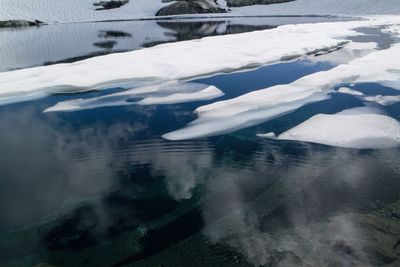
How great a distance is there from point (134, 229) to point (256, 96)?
12.0 feet

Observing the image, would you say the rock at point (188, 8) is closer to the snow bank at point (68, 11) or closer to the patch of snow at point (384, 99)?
the snow bank at point (68, 11)

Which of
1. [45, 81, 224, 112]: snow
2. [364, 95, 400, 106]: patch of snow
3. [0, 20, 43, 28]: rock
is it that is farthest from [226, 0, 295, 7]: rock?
[364, 95, 400, 106]: patch of snow

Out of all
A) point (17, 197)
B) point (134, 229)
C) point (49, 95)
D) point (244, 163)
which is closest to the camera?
point (134, 229)

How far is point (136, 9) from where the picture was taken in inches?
1458

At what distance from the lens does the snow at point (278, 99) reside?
4727 millimetres

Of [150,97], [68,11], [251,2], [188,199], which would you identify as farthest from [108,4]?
[188,199]

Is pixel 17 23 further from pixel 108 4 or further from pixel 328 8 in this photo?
pixel 328 8

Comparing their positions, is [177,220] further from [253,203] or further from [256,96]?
[256,96]

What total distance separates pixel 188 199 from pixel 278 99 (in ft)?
10.2

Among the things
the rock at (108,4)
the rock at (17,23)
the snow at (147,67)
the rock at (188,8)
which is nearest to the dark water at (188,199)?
the snow at (147,67)

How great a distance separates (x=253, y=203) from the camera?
119 inches

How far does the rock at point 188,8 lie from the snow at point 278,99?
2940 centimetres

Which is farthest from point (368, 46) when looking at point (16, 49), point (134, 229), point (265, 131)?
point (16, 49)

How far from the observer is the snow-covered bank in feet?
104
